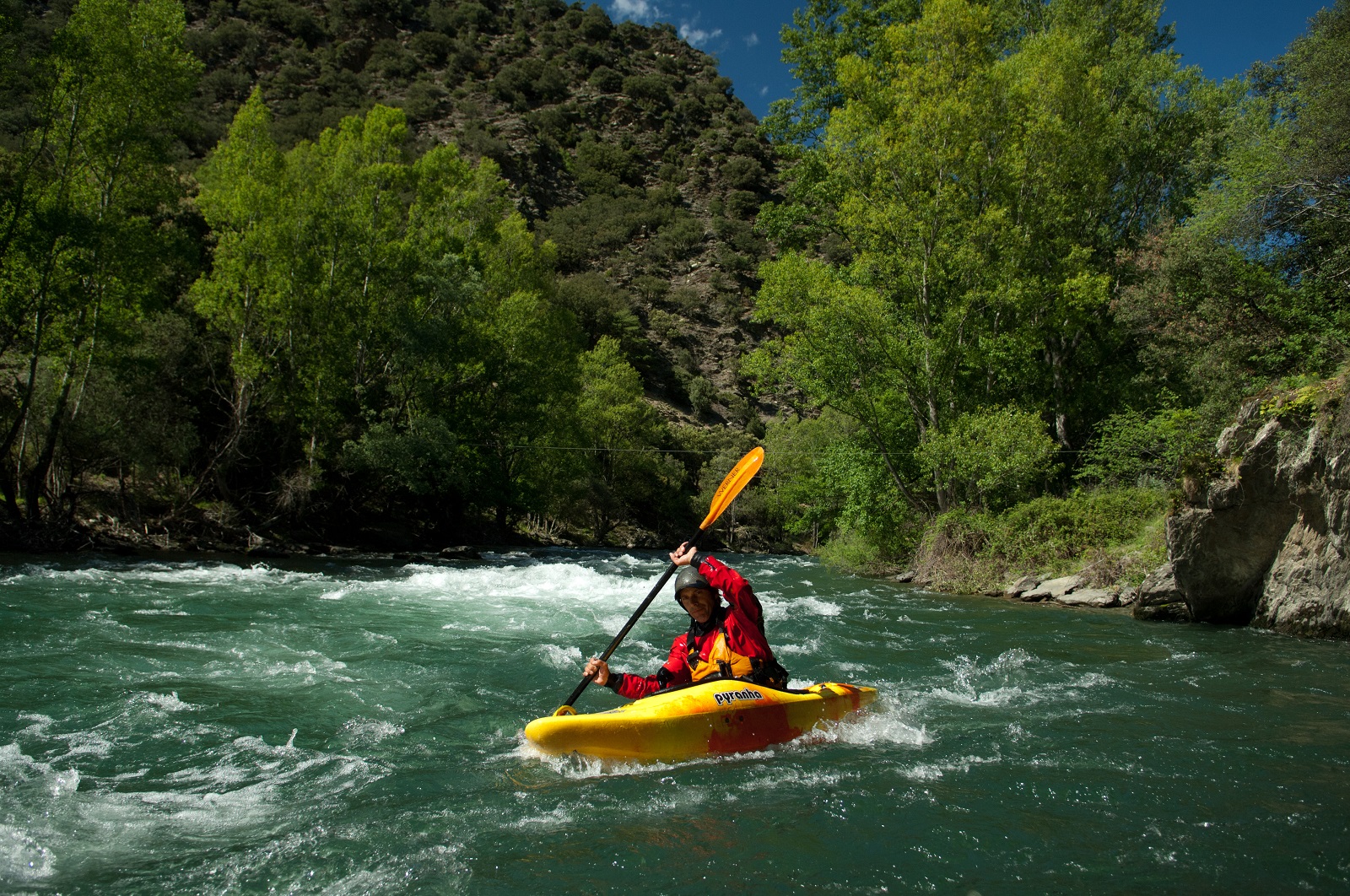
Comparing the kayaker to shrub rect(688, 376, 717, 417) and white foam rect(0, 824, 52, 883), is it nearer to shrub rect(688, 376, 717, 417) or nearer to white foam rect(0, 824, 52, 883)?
white foam rect(0, 824, 52, 883)

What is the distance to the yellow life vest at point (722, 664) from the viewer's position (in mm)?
4648

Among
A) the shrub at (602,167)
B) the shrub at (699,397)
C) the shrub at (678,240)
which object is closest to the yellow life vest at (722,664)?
the shrub at (699,397)

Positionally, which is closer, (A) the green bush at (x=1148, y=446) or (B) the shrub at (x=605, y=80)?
(A) the green bush at (x=1148, y=446)

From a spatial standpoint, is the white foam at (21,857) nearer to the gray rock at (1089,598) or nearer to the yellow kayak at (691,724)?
the yellow kayak at (691,724)

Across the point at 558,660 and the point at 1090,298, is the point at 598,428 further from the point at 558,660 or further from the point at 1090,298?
the point at 558,660

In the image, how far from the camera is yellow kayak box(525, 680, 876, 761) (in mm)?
4090

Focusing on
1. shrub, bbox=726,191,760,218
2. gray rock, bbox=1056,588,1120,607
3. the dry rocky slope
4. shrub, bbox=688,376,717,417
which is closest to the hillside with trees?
shrub, bbox=688,376,717,417

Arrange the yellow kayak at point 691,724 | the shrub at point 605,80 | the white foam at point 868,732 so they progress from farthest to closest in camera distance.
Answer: the shrub at point 605,80 → the white foam at point 868,732 → the yellow kayak at point 691,724

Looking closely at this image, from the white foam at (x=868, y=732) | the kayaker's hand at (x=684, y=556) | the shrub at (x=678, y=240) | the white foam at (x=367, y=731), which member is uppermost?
the shrub at (x=678, y=240)

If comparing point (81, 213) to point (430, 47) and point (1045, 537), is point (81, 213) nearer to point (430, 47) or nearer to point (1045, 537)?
point (1045, 537)

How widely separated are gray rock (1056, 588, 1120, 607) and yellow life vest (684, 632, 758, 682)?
24.2 feet

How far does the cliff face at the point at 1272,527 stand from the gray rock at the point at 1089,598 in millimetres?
914

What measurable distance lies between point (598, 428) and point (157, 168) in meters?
18.0

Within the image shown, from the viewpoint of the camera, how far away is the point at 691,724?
4238 mm
